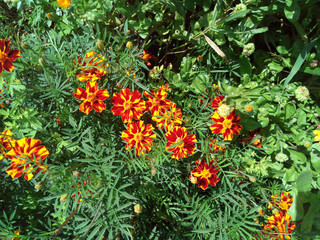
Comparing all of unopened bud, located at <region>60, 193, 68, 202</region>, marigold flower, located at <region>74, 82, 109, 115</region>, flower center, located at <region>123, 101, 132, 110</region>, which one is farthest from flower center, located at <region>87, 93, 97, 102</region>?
unopened bud, located at <region>60, 193, 68, 202</region>

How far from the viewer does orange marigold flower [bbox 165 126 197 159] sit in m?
1.10

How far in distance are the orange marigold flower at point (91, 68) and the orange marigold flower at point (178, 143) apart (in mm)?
386

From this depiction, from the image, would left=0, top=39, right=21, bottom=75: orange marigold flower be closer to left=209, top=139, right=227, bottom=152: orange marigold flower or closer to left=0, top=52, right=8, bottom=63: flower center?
left=0, top=52, right=8, bottom=63: flower center

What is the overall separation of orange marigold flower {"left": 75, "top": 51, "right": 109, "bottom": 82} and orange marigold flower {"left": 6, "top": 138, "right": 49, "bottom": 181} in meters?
0.33

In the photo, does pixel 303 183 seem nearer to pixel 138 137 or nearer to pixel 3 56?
pixel 138 137

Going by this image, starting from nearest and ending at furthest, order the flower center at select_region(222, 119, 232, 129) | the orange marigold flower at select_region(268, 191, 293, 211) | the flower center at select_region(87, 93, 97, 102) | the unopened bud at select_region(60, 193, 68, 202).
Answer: the unopened bud at select_region(60, 193, 68, 202)
the flower center at select_region(87, 93, 97, 102)
the flower center at select_region(222, 119, 232, 129)
the orange marigold flower at select_region(268, 191, 293, 211)

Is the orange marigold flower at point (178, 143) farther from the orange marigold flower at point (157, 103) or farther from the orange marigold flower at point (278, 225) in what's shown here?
the orange marigold flower at point (278, 225)

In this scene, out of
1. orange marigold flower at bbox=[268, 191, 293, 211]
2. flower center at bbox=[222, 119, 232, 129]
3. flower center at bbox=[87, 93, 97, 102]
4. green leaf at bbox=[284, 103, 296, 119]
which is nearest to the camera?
flower center at bbox=[87, 93, 97, 102]

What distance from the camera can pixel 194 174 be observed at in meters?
1.21

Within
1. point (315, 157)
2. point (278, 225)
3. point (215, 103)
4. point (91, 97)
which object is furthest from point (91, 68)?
point (315, 157)

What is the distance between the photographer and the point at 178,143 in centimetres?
108

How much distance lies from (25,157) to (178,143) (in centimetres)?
56

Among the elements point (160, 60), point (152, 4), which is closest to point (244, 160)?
point (160, 60)

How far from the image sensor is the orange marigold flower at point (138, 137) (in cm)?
112
